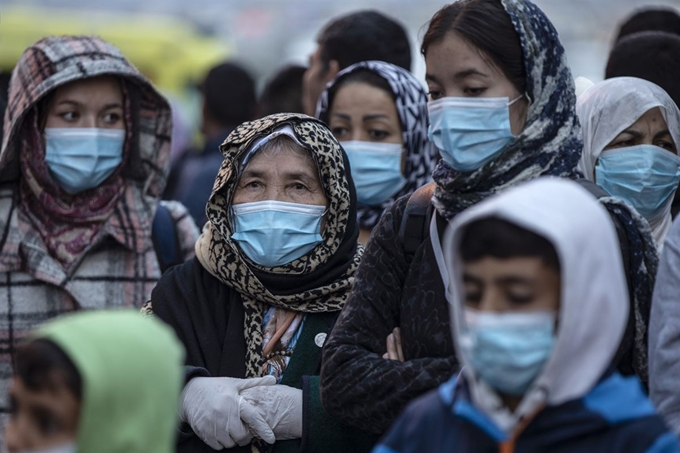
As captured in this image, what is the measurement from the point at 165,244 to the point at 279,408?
1452mm

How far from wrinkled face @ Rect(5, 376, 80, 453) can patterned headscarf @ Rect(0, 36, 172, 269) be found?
94.2 inches

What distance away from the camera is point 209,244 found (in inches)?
176

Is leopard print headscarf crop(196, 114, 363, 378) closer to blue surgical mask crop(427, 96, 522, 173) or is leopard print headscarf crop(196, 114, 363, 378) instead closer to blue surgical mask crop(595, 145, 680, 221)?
blue surgical mask crop(427, 96, 522, 173)

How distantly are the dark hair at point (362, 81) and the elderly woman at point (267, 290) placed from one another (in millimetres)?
1056

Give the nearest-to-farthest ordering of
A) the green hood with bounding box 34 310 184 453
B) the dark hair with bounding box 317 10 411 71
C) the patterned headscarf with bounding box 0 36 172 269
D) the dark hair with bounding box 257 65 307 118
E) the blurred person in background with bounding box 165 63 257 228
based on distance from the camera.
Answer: the green hood with bounding box 34 310 184 453 → the patterned headscarf with bounding box 0 36 172 269 → the dark hair with bounding box 317 10 411 71 → the dark hair with bounding box 257 65 307 118 → the blurred person in background with bounding box 165 63 257 228

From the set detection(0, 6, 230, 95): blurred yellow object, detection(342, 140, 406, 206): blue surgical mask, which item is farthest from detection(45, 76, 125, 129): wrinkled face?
detection(0, 6, 230, 95): blurred yellow object

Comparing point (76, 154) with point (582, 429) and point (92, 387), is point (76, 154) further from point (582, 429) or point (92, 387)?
point (582, 429)

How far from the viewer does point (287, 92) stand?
7980mm

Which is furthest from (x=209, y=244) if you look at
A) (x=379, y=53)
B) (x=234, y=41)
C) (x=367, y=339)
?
(x=234, y=41)

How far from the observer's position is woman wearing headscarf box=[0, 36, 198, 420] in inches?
199

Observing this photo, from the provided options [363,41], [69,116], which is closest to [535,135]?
[69,116]

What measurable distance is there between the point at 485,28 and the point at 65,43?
7.27 feet

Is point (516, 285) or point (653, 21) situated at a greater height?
point (653, 21)

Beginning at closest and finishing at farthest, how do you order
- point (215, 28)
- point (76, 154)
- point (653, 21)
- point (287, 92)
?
point (76, 154)
point (653, 21)
point (287, 92)
point (215, 28)
